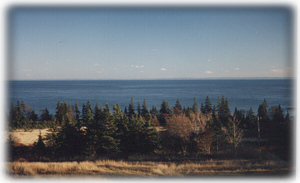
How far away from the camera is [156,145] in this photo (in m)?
15.0

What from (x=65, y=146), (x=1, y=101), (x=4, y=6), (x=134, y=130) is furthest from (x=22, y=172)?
(x=134, y=130)

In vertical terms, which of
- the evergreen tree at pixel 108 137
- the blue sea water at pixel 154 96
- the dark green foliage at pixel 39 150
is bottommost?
the dark green foliage at pixel 39 150

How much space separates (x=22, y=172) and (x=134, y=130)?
9.02 m

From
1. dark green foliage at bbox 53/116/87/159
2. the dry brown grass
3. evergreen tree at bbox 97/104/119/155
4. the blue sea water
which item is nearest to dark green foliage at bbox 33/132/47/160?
dark green foliage at bbox 53/116/87/159

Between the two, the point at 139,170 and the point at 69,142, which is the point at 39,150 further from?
the point at 139,170

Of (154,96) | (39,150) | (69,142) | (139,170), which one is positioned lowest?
(39,150)

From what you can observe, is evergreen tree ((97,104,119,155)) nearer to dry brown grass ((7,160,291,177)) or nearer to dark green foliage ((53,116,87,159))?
dark green foliage ((53,116,87,159))

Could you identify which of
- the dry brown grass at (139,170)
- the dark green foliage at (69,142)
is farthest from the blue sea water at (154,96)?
the dry brown grass at (139,170)

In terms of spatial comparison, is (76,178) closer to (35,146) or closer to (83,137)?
(83,137)

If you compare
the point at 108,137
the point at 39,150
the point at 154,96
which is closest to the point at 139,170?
the point at 108,137

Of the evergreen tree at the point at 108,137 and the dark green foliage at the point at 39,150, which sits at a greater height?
the evergreen tree at the point at 108,137

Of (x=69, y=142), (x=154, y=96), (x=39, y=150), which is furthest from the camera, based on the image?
(x=154, y=96)

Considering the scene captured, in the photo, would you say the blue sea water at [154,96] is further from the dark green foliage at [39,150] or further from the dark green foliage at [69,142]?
the dark green foliage at [69,142]

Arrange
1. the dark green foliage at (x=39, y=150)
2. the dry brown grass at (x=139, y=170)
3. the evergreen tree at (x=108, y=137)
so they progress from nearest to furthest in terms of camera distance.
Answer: the dry brown grass at (x=139, y=170) < the dark green foliage at (x=39, y=150) < the evergreen tree at (x=108, y=137)
